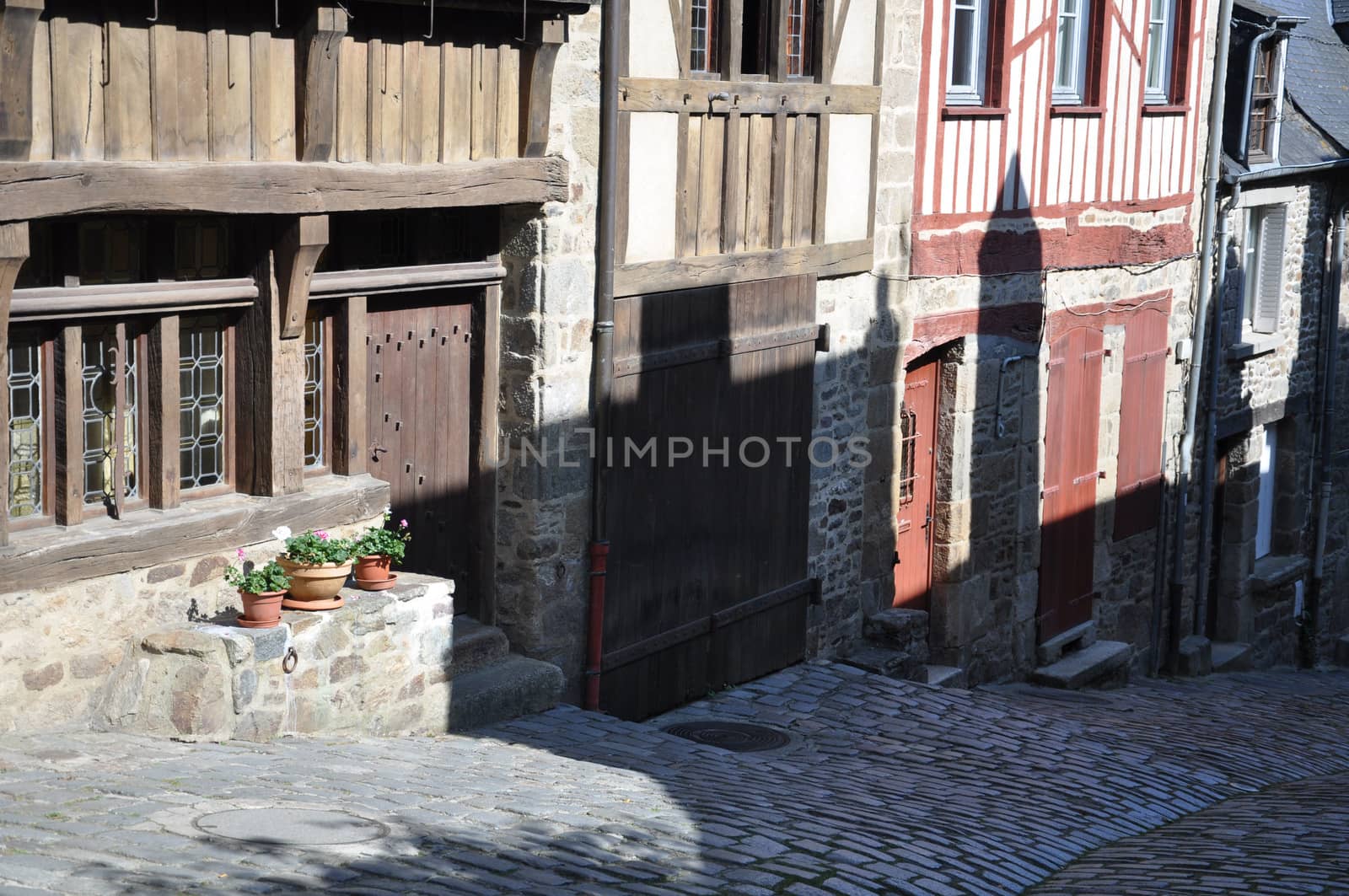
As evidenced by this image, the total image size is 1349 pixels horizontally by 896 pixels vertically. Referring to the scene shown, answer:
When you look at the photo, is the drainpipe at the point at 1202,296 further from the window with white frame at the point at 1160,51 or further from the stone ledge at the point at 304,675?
the stone ledge at the point at 304,675

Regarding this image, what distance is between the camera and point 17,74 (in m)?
5.30

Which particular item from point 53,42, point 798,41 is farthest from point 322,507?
point 798,41

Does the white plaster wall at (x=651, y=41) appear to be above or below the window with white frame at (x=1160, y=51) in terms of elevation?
below

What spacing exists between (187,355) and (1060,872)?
3.82 m

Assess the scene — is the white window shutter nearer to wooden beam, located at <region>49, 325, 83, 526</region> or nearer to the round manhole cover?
wooden beam, located at <region>49, 325, 83, 526</region>

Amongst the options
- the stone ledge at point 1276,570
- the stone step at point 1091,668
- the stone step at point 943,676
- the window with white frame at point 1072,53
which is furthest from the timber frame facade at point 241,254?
the stone ledge at point 1276,570

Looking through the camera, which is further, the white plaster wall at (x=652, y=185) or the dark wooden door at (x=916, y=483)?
the dark wooden door at (x=916, y=483)

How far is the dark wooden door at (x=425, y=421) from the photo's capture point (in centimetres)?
721

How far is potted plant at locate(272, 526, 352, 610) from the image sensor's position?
633 centimetres

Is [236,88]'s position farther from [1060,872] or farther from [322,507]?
[1060,872]

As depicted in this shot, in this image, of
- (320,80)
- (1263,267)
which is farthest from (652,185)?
(1263,267)

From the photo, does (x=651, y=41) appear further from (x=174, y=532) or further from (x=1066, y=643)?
(x=1066, y=643)

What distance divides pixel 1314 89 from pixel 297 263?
10933 mm

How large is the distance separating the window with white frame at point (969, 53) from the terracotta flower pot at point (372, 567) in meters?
5.17
